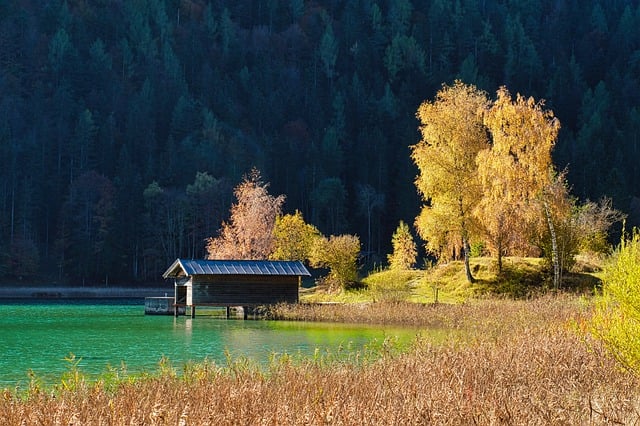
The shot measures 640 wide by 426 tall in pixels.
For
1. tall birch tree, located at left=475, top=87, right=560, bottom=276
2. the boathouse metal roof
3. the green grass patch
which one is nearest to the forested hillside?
the green grass patch

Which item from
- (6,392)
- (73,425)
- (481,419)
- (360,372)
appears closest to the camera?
(73,425)

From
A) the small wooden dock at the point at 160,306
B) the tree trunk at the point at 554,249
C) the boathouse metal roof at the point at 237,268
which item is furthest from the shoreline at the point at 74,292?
the tree trunk at the point at 554,249

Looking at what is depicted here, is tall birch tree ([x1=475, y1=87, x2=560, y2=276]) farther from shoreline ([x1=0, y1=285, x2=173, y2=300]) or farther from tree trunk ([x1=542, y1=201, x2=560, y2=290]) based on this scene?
shoreline ([x1=0, y1=285, x2=173, y2=300])

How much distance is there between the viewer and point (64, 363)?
24812mm

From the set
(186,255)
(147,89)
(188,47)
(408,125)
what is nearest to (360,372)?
(186,255)

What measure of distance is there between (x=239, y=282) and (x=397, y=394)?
37792 millimetres

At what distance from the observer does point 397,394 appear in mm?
12367

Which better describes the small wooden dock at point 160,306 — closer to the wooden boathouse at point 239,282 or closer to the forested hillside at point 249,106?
the wooden boathouse at point 239,282

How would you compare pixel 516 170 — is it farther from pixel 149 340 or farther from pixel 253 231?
pixel 253 231

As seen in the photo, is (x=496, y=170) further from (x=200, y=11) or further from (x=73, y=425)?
(x=200, y=11)

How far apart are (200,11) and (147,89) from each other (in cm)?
4103

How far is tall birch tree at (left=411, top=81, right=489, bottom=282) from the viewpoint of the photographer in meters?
48.2

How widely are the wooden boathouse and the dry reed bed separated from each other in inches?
1234

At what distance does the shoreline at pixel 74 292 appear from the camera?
88.2m
